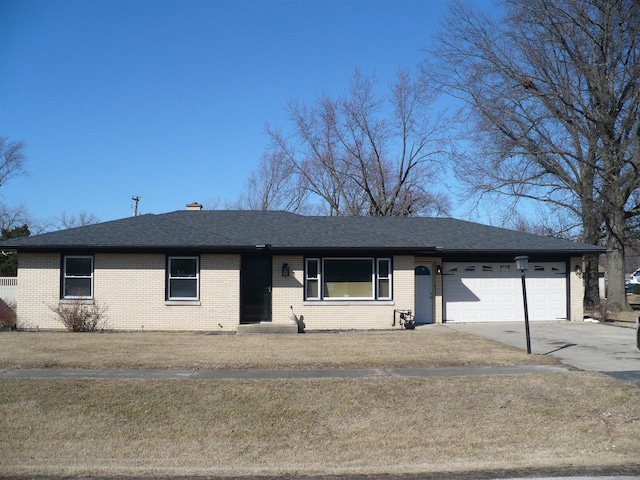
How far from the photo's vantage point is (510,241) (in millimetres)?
22453

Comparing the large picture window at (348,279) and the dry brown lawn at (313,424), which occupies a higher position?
the large picture window at (348,279)

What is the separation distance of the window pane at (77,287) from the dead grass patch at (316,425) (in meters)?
9.48

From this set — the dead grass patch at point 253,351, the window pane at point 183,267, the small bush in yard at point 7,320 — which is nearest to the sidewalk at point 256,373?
the dead grass patch at point 253,351

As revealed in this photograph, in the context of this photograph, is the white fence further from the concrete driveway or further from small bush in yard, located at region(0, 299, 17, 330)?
the concrete driveway

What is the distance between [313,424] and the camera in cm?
883

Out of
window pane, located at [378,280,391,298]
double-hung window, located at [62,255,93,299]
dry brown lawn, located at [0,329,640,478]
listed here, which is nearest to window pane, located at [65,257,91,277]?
double-hung window, located at [62,255,93,299]

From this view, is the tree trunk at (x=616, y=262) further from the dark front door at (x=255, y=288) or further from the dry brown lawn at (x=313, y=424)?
the dry brown lawn at (x=313, y=424)

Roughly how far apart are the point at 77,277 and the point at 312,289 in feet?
25.0

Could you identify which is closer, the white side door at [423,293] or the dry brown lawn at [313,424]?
the dry brown lawn at [313,424]

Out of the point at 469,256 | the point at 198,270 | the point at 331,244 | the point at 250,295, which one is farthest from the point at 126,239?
the point at 469,256

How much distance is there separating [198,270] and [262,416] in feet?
36.4

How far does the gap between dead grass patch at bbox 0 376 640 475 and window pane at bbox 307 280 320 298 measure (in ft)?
30.8

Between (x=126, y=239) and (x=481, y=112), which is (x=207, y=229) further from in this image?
(x=481, y=112)

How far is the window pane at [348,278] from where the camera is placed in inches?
801
